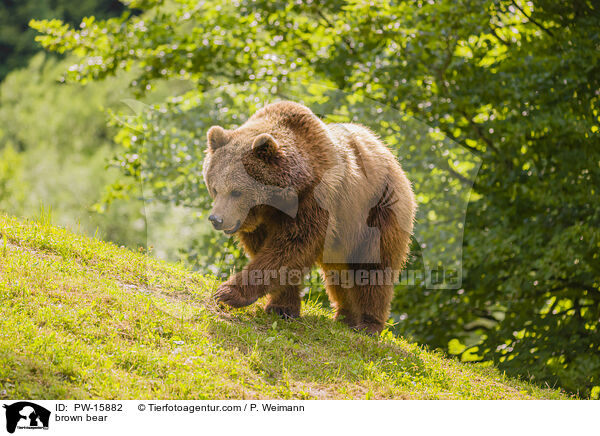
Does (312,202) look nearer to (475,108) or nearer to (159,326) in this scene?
(159,326)

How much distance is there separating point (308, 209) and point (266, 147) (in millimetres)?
643

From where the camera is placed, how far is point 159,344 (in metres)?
4.48

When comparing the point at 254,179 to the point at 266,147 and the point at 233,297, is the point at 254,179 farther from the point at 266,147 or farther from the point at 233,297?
the point at 233,297

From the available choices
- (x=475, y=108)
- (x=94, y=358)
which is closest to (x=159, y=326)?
(x=94, y=358)

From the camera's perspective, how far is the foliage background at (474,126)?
7926 millimetres

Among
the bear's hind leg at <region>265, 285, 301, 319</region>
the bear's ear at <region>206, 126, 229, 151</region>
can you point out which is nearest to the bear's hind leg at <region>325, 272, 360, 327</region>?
the bear's hind leg at <region>265, 285, 301, 319</region>

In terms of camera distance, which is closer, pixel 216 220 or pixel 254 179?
pixel 216 220

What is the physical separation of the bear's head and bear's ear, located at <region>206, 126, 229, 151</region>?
0.02 m

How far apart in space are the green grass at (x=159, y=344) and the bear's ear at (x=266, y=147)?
1.44 m

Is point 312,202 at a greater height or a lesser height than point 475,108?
lesser

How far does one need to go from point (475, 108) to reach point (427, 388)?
5.28 metres

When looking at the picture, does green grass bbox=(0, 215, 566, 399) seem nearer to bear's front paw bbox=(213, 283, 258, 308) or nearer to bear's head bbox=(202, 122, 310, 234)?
bear's front paw bbox=(213, 283, 258, 308)

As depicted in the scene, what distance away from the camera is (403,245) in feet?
20.2
